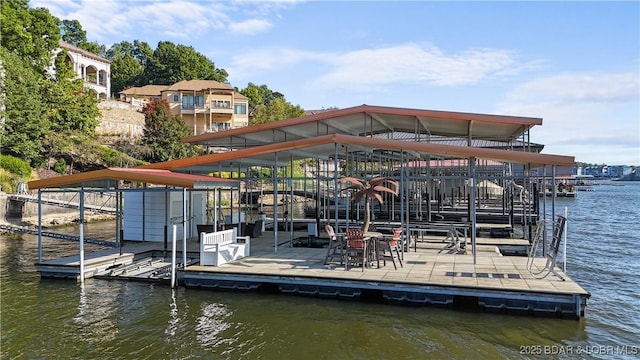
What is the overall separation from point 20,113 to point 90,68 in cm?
3055

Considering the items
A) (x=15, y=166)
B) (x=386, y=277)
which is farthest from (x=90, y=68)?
(x=386, y=277)

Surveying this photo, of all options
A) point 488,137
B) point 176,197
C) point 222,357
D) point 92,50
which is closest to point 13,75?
point 176,197

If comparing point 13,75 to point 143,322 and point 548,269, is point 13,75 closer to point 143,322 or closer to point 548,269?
point 143,322

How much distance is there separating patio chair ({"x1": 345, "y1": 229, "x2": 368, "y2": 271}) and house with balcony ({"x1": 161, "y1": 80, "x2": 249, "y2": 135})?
47337 millimetres

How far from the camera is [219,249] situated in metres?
11.6

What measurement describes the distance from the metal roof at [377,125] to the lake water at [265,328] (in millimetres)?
7261

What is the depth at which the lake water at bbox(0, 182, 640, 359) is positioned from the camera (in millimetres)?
7633

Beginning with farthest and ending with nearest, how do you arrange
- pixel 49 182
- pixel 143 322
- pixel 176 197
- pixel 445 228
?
pixel 176 197 < pixel 445 228 < pixel 49 182 < pixel 143 322

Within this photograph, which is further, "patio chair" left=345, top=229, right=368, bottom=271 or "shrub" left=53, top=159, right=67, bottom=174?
"shrub" left=53, top=159, right=67, bottom=174

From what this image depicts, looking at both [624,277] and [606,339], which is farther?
[624,277]

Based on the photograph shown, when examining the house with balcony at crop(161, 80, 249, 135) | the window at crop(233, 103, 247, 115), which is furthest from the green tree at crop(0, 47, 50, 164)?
the window at crop(233, 103, 247, 115)

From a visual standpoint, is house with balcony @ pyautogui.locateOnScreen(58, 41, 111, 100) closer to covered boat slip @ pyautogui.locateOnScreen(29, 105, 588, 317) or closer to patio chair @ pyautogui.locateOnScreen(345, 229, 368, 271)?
covered boat slip @ pyautogui.locateOnScreen(29, 105, 588, 317)

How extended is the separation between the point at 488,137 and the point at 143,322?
16464 mm

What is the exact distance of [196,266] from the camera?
456 inches
